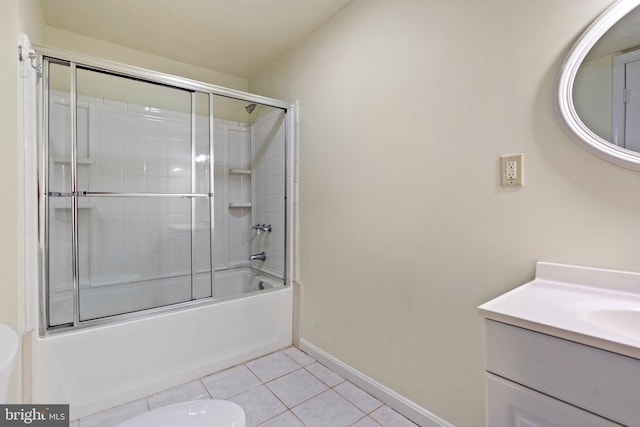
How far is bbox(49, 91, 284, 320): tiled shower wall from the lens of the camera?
229 centimetres

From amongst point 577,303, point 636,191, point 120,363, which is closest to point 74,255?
point 120,363

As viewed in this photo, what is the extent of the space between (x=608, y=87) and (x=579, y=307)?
2.44ft

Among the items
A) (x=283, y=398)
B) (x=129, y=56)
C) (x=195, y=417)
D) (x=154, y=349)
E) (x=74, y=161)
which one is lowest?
(x=283, y=398)

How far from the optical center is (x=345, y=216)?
198 cm

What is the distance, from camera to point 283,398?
1763 mm

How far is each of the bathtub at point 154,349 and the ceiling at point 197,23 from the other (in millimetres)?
1936

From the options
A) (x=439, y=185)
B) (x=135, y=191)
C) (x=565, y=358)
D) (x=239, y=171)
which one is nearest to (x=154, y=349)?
(x=135, y=191)

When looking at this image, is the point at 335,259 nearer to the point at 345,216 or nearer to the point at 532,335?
the point at 345,216

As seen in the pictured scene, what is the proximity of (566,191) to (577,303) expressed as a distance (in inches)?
16.4

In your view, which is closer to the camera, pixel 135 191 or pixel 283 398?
pixel 283 398

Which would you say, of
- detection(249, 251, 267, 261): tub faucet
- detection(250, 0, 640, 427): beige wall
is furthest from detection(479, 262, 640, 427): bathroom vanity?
detection(249, 251, 267, 261): tub faucet

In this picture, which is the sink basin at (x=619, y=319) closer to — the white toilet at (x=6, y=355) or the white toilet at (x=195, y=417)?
the white toilet at (x=195, y=417)

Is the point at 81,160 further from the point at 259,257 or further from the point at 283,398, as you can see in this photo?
the point at 283,398

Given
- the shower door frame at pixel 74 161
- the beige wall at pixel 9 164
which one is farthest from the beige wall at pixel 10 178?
A: the shower door frame at pixel 74 161
